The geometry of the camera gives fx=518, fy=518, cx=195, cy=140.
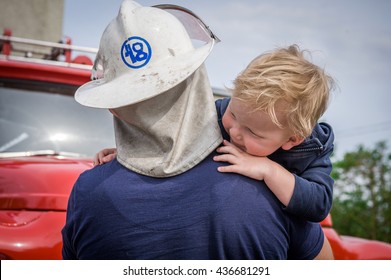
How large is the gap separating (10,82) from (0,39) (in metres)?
0.79

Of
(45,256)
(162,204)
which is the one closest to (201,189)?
(162,204)

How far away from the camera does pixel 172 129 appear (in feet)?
4.54

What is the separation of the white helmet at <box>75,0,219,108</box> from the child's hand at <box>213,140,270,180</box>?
0.25 metres

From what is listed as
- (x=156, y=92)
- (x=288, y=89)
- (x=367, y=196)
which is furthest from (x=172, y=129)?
(x=367, y=196)

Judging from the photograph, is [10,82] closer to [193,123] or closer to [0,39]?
[0,39]

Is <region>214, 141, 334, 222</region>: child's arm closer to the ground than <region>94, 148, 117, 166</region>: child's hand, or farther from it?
farther from it

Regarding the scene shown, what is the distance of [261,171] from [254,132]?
12 cm

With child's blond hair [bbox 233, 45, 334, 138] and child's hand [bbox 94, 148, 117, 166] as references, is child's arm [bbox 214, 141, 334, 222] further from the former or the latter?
child's hand [bbox 94, 148, 117, 166]

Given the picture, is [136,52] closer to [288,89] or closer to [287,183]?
[288,89]

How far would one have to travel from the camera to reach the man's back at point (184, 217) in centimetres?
136

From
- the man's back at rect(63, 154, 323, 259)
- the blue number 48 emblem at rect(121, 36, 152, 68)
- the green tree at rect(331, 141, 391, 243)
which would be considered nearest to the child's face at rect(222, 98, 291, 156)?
the man's back at rect(63, 154, 323, 259)

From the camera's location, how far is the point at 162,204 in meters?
1.37

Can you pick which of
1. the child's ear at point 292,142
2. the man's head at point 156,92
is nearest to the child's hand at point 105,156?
the man's head at point 156,92

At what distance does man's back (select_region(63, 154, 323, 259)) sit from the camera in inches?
53.4
